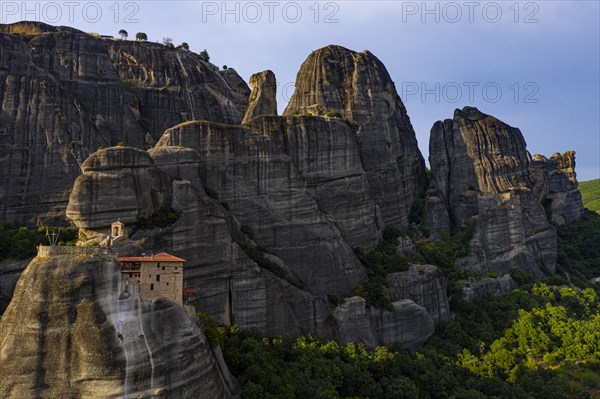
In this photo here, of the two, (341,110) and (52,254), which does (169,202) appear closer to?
(52,254)

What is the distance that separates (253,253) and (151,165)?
9614 mm

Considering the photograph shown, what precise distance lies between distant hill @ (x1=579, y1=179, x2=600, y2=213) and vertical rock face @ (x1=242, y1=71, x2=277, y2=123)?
67.6 metres

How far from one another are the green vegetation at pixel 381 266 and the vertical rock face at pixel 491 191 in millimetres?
10258

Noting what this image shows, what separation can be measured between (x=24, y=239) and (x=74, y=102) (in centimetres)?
1510

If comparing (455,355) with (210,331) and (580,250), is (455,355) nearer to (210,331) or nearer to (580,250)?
(210,331)

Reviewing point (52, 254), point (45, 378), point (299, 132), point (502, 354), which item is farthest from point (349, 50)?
point (45, 378)

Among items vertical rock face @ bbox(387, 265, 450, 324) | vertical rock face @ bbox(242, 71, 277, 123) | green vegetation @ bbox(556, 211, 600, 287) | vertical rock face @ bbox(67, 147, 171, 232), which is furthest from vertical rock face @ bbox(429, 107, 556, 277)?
vertical rock face @ bbox(67, 147, 171, 232)

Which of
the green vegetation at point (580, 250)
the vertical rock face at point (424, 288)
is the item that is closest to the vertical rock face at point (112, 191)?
the vertical rock face at point (424, 288)

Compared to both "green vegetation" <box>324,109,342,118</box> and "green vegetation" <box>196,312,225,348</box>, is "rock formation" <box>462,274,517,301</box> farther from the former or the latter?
"green vegetation" <box>196,312,225,348</box>

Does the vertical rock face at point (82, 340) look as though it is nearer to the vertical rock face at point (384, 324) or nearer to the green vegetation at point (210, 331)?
the green vegetation at point (210, 331)

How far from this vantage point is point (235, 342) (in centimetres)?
3206

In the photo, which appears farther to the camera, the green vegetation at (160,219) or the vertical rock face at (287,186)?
the vertical rock face at (287,186)

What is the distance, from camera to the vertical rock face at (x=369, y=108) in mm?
55031

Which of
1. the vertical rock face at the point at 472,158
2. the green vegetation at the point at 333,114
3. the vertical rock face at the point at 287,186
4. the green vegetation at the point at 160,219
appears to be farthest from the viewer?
the vertical rock face at the point at 472,158
